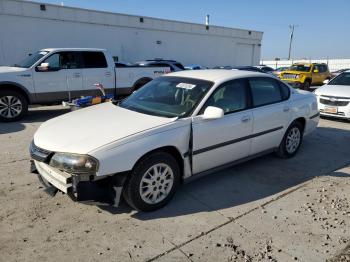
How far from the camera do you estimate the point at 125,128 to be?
3488 millimetres

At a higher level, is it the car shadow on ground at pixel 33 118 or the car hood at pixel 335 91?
the car hood at pixel 335 91

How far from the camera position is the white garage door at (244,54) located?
97.6 ft

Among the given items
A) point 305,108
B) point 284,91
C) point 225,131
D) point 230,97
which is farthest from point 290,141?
point 225,131

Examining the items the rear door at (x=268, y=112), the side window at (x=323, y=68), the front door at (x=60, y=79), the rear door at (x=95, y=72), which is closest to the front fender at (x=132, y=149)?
the rear door at (x=268, y=112)

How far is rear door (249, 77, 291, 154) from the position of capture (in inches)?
185

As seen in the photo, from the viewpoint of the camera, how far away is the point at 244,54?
30234mm

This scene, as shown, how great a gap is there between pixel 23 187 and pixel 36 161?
76cm

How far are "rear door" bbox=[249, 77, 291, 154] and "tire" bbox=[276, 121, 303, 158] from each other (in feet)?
0.67

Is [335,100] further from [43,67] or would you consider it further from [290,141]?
[43,67]

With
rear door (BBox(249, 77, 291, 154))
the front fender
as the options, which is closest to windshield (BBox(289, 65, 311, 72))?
rear door (BBox(249, 77, 291, 154))

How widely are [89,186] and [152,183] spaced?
0.72m

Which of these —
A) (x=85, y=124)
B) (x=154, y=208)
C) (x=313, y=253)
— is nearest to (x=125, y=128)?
(x=85, y=124)

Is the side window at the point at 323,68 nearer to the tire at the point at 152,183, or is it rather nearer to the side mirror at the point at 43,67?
the side mirror at the point at 43,67

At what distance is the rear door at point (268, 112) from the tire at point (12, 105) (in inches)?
244
